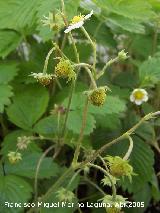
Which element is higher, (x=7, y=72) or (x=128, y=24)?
(x=128, y=24)

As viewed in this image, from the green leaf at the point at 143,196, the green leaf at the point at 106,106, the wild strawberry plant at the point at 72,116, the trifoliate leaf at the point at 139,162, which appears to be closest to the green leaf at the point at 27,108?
the wild strawberry plant at the point at 72,116

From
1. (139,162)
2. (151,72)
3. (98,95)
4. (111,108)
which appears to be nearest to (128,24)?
(151,72)

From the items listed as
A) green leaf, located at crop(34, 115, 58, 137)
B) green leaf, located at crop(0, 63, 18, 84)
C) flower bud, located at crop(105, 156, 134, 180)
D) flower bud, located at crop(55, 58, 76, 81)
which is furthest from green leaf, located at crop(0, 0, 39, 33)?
flower bud, located at crop(105, 156, 134, 180)

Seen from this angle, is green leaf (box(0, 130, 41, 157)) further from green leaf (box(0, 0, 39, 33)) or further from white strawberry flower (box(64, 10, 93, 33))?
white strawberry flower (box(64, 10, 93, 33))

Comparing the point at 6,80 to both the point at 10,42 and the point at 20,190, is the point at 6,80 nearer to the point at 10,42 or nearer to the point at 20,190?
the point at 10,42

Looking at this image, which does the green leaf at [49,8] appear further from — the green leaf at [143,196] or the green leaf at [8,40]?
the green leaf at [143,196]

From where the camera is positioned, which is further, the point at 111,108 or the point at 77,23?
the point at 111,108

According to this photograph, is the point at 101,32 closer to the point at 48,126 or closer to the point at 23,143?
the point at 48,126
